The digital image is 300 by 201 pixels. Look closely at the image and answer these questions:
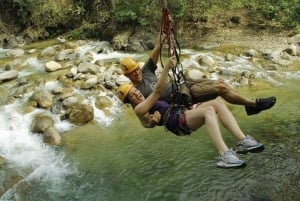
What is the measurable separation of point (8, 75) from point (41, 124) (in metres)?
3.61

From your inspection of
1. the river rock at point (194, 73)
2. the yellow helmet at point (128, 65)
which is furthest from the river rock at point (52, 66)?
the yellow helmet at point (128, 65)

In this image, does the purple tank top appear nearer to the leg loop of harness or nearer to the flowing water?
the leg loop of harness

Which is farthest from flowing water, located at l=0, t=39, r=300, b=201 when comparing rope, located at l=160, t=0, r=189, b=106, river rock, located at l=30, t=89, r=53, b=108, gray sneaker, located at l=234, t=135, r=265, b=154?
rope, located at l=160, t=0, r=189, b=106

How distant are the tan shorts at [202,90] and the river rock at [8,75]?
850 centimetres

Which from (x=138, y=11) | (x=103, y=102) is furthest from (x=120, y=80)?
(x=138, y=11)

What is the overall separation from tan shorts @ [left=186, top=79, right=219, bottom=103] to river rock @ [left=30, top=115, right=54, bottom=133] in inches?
203

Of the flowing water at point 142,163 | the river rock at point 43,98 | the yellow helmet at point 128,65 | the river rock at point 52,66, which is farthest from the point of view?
the river rock at point 52,66

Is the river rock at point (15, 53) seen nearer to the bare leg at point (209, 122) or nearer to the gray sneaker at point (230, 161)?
the bare leg at point (209, 122)

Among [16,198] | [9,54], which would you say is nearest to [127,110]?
[16,198]

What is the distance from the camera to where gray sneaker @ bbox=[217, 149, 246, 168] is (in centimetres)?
486

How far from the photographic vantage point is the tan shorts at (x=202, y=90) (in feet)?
18.0

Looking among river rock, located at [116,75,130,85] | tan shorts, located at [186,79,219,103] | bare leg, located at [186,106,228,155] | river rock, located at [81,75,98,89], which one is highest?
tan shorts, located at [186,79,219,103]

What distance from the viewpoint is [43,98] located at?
11.0 m

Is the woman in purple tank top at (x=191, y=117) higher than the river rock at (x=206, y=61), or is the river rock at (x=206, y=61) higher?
the woman in purple tank top at (x=191, y=117)
